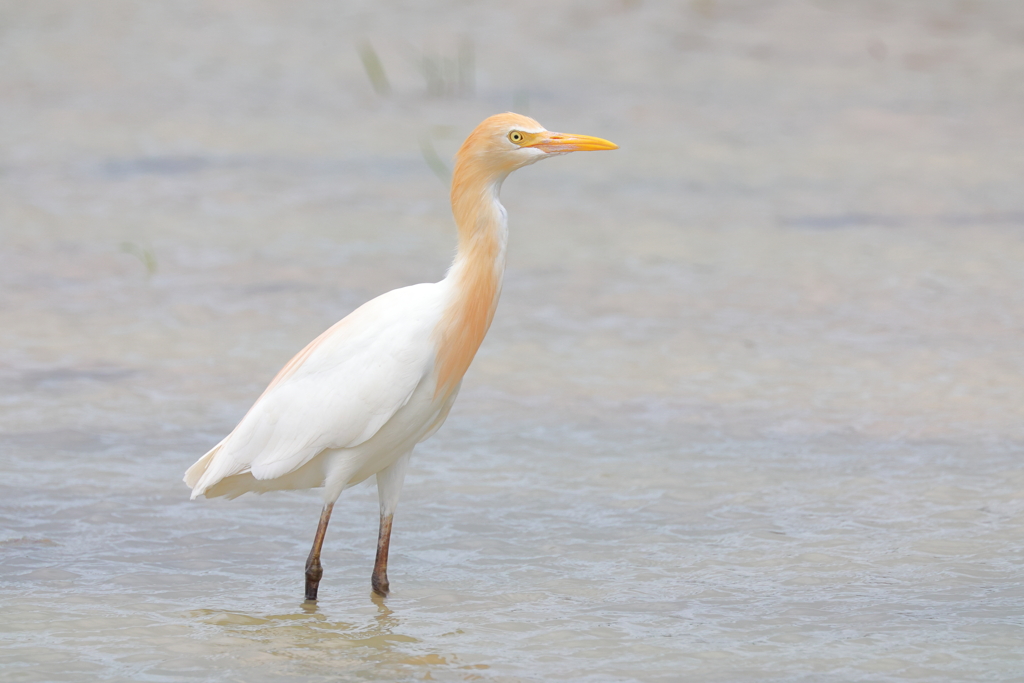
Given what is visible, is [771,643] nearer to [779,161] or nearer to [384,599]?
[384,599]

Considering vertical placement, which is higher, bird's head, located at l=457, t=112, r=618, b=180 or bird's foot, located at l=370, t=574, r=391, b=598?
bird's head, located at l=457, t=112, r=618, b=180

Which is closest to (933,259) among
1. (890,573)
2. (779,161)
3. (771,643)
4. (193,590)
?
(779,161)

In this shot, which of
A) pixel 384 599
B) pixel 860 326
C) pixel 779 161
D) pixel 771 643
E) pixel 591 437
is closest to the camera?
pixel 771 643

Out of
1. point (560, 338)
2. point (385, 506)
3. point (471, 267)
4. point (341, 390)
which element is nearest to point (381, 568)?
point (385, 506)

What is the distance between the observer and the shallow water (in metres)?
4.04

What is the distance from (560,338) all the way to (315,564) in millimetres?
2993

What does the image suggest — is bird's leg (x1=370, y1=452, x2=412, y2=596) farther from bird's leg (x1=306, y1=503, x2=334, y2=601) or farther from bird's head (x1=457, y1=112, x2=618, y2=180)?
bird's head (x1=457, y1=112, x2=618, y2=180)

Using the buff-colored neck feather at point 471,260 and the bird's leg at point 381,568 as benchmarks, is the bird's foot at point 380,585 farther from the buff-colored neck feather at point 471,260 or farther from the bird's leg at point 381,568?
the buff-colored neck feather at point 471,260

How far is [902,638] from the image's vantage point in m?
3.86

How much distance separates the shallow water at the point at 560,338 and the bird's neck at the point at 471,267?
2.55 ft

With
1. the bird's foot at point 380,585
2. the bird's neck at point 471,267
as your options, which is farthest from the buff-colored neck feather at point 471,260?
the bird's foot at point 380,585

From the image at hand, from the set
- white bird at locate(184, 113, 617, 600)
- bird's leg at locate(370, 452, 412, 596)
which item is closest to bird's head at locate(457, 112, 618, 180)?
white bird at locate(184, 113, 617, 600)

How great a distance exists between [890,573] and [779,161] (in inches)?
255

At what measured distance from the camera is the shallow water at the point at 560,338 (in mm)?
4039
